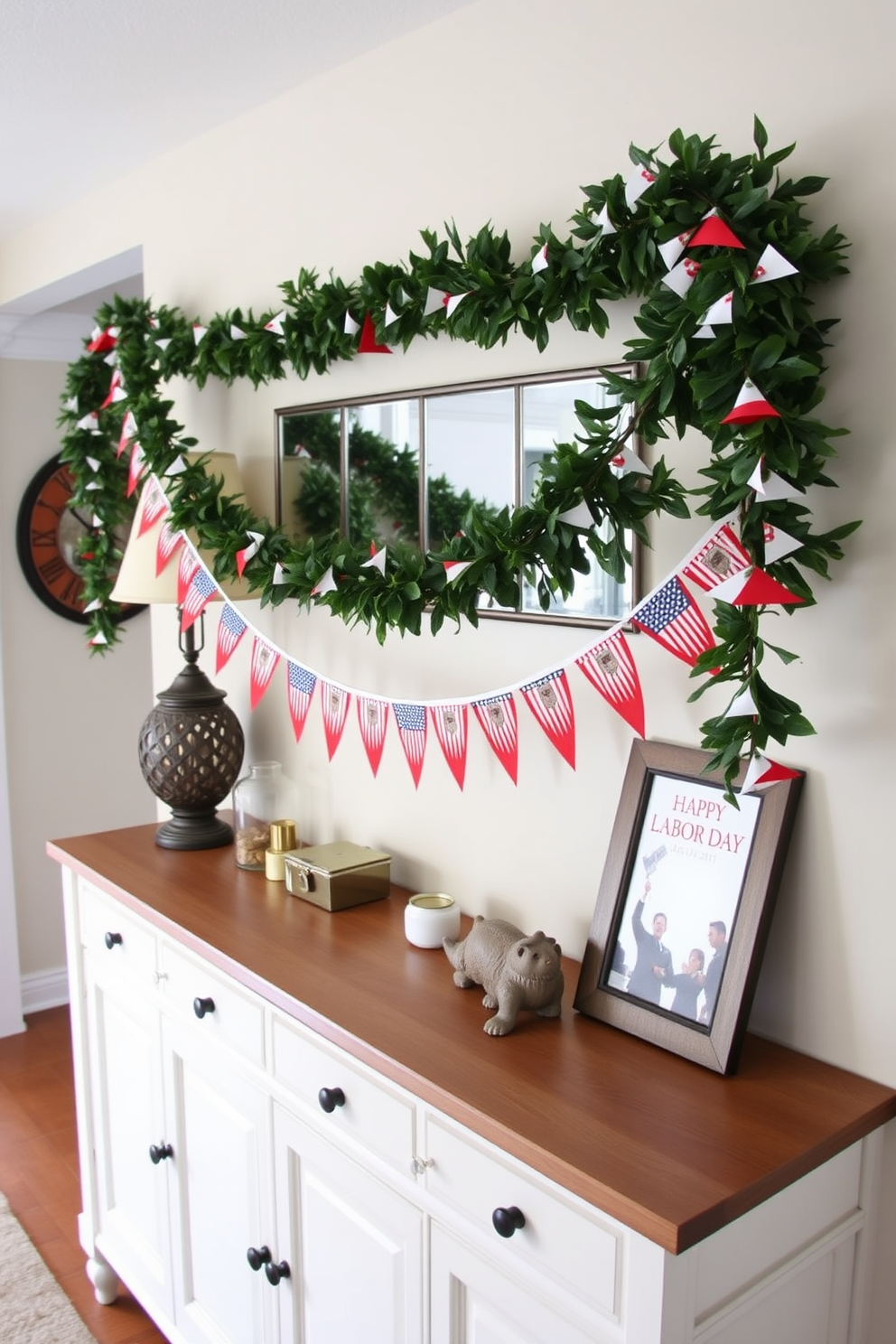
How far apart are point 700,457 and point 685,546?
124 mm

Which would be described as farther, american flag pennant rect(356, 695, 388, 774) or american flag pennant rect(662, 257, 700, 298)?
american flag pennant rect(356, 695, 388, 774)

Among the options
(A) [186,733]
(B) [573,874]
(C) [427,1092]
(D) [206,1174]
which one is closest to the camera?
(C) [427,1092]

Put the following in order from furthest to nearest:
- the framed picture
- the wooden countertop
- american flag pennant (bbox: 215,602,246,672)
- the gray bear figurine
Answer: american flag pennant (bbox: 215,602,246,672)
the gray bear figurine
the framed picture
the wooden countertop

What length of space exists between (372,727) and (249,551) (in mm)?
403

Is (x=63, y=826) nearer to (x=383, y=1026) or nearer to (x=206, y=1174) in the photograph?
(x=206, y=1174)

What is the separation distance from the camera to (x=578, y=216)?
1562 mm

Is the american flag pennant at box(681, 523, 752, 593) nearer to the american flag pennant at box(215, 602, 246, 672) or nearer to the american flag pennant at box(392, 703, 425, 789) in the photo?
the american flag pennant at box(392, 703, 425, 789)

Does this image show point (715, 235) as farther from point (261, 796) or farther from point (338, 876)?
point (261, 796)

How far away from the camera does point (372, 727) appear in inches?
84.0

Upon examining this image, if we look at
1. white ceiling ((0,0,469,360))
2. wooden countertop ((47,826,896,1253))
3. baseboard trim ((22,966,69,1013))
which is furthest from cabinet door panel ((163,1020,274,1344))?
baseboard trim ((22,966,69,1013))

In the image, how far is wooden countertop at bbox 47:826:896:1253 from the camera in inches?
49.1

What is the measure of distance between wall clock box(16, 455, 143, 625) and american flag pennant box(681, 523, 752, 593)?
2.92 meters

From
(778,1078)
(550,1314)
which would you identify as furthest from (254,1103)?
(778,1078)

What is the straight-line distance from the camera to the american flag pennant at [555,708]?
176cm
